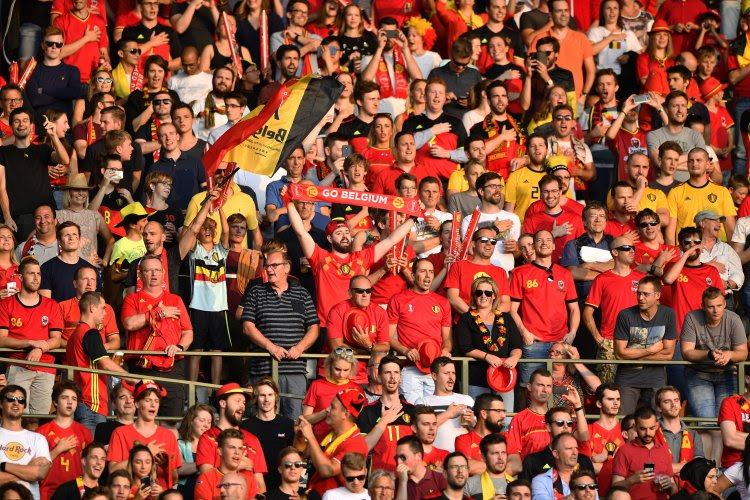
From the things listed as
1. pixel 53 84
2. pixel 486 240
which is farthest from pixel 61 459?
pixel 53 84

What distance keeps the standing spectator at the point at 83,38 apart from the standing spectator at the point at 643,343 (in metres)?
7.39

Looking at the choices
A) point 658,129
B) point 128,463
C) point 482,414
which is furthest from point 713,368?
point 128,463

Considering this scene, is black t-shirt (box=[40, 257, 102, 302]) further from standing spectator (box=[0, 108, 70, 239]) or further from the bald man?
the bald man

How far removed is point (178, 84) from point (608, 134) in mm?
4783

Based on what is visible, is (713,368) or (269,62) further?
(269,62)

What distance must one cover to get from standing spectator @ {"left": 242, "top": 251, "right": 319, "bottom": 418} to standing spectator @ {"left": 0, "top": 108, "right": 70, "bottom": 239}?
127 inches

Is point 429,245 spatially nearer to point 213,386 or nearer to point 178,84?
point 213,386

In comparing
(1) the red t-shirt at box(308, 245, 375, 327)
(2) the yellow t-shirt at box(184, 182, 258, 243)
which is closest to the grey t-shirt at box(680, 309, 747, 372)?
(1) the red t-shirt at box(308, 245, 375, 327)

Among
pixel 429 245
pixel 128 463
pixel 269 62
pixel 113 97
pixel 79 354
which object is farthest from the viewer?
pixel 269 62

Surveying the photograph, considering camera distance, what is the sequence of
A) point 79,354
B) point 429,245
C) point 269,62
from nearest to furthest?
point 79,354
point 429,245
point 269,62

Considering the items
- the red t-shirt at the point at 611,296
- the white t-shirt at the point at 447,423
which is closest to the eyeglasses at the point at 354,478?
the white t-shirt at the point at 447,423

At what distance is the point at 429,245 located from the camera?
19.0 meters

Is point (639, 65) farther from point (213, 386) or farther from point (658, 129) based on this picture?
point (213, 386)

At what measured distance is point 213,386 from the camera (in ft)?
56.9
